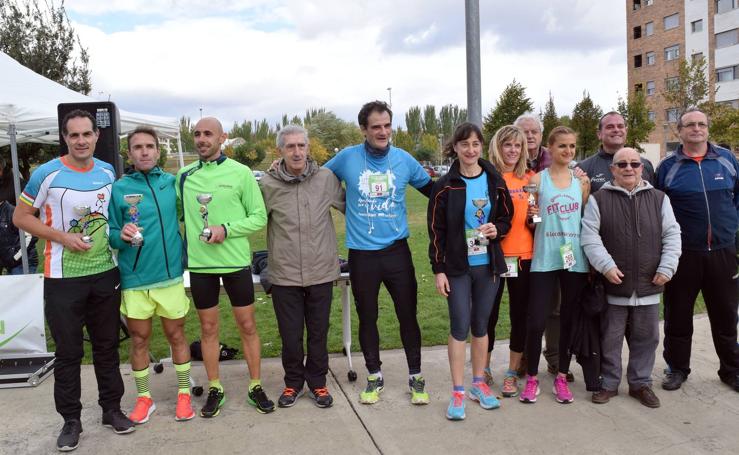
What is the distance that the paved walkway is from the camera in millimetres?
3492

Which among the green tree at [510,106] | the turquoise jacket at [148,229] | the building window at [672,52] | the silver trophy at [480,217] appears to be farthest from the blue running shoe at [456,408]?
the building window at [672,52]

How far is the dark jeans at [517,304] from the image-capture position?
416 centimetres

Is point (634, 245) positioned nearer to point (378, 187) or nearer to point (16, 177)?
point (378, 187)

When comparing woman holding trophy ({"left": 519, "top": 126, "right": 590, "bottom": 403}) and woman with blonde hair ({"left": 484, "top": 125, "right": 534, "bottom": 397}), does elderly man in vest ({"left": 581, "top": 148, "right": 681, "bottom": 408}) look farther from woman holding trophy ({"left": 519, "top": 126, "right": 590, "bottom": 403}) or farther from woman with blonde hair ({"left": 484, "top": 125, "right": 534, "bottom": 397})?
woman with blonde hair ({"left": 484, "top": 125, "right": 534, "bottom": 397})

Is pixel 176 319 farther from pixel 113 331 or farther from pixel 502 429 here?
pixel 502 429

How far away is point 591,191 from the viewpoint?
4.39m

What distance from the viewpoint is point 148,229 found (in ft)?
12.5

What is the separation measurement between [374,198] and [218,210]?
109cm

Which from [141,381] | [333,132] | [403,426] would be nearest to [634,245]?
[403,426]

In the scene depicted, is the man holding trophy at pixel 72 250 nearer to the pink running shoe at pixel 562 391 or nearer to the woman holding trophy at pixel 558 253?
the woman holding trophy at pixel 558 253

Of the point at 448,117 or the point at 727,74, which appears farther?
the point at 448,117

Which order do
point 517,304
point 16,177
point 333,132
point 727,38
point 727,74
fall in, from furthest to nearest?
point 333,132 → point 727,74 → point 727,38 → point 16,177 → point 517,304

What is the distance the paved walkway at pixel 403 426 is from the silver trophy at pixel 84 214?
1.32 meters

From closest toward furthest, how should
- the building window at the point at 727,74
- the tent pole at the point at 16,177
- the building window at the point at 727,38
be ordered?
the tent pole at the point at 16,177 < the building window at the point at 727,38 < the building window at the point at 727,74
